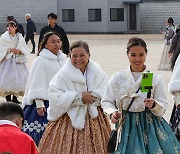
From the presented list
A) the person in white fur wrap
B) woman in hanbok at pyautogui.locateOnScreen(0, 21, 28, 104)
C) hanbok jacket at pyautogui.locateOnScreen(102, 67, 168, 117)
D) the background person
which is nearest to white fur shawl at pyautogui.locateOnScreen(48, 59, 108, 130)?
the person in white fur wrap

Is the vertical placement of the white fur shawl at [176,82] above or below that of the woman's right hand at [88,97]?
above

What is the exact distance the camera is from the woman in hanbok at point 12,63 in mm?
10195

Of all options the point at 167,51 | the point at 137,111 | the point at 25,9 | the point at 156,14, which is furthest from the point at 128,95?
the point at 156,14

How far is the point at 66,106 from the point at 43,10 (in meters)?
40.5

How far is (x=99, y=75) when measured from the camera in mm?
5633

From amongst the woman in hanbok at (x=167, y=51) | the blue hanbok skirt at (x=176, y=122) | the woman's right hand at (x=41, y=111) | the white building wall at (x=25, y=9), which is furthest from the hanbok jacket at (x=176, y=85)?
the white building wall at (x=25, y=9)

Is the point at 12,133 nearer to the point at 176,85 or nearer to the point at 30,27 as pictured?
the point at 176,85

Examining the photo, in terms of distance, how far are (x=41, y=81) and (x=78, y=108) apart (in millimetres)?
967

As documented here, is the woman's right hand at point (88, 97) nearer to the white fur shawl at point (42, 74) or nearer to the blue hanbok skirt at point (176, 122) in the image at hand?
the white fur shawl at point (42, 74)

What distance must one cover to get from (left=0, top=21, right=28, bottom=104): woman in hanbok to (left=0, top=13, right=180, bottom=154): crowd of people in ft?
12.4

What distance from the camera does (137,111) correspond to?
4.85 meters

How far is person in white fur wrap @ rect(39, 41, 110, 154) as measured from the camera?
5461mm

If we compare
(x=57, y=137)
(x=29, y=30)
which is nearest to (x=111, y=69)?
(x=29, y=30)

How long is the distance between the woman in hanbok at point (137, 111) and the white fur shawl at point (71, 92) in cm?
59
